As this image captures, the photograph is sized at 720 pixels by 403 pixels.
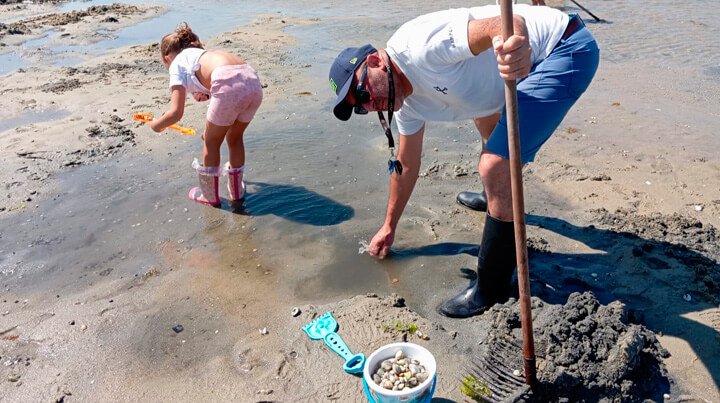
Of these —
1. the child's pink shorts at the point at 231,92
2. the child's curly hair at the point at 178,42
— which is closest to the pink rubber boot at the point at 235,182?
the child's pink shorts at the point at 231,92

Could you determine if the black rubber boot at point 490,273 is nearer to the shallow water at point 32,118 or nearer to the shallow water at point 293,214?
the shallow water at point 293,214

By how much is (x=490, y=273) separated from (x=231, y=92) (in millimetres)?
2329

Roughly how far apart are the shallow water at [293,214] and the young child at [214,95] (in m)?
0.27

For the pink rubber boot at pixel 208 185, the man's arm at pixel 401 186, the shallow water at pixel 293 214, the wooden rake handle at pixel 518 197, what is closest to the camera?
the wooden rake handle at pixel 518 197

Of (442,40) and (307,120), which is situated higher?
(442,40)

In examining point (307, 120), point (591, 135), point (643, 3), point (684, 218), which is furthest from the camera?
point (643, 3)

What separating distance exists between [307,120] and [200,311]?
10.9 ft

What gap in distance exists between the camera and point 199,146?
216 inches

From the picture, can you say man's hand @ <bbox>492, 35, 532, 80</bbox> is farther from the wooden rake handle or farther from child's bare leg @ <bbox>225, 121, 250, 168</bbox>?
child's bare leg @ <bbox>225, 121, 250, 168</bbox>

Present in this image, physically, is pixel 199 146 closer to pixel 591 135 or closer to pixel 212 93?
pixel 212 93

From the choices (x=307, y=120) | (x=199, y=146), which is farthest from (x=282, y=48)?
(x=199, y=146)

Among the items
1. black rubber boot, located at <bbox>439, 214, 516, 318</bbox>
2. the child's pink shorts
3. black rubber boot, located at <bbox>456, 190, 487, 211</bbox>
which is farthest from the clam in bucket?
the child's pink shorts

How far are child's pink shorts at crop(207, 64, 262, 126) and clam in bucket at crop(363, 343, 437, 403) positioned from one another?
7.99ft

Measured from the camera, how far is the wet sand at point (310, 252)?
263 centimetres
